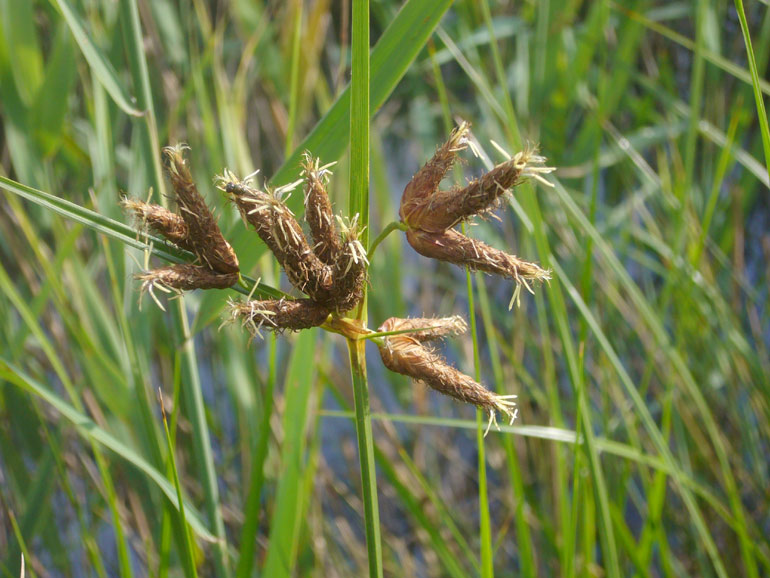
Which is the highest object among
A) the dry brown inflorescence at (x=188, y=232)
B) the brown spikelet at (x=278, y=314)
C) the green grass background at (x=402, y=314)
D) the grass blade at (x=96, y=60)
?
the grass blade at (x=96, y=60)

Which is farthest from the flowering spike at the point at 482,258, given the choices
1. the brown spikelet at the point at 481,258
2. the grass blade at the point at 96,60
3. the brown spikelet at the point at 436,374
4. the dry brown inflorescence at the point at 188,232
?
the grass blade at the point at 96,60

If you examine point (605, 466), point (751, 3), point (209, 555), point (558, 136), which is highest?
point (751, 3)

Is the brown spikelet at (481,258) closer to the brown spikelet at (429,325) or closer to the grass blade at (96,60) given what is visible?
the brown spikelet at (429,325)

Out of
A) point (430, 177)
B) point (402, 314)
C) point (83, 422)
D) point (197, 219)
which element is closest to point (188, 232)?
point (197, 219)

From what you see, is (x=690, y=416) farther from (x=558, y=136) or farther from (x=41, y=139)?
(x=41, y=139)

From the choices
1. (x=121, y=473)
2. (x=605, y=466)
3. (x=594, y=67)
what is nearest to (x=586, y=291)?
(x=605, y=466)

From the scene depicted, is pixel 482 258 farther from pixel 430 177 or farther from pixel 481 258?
pixel 430 177

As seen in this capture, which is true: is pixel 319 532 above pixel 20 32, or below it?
below
